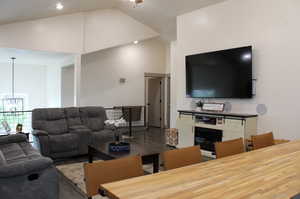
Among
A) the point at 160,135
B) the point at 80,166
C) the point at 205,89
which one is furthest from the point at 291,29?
the point at 160,135

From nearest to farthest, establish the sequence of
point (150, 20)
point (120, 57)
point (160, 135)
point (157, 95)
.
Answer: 1. point (150, 20)
2. point (160, 135)
3. point (120, 57)
4. point (157, 95)

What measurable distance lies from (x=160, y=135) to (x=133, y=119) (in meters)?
1.40

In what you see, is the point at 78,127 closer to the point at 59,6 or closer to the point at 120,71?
the point at 59,6

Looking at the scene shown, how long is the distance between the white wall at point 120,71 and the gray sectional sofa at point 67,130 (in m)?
2.72

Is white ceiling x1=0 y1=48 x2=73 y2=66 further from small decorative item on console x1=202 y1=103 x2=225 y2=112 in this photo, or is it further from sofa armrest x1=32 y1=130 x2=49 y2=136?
small decorative item on console x1=202 y1=103 x2=225 y2=112

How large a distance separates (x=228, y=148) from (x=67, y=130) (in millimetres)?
4038

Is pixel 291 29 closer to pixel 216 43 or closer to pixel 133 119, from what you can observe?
pixel 216 43

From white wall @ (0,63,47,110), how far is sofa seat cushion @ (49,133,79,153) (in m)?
6.65

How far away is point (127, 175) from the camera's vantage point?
177cm

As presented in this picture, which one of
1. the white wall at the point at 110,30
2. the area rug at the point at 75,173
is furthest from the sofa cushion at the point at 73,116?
the white wall at the point at 110,30

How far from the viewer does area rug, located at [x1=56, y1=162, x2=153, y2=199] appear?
3.65m

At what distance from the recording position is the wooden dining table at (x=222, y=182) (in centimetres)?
127

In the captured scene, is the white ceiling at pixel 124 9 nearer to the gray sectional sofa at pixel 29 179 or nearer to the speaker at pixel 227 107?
the speaker at pixel 227 107

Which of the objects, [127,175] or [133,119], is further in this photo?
[133,119]
